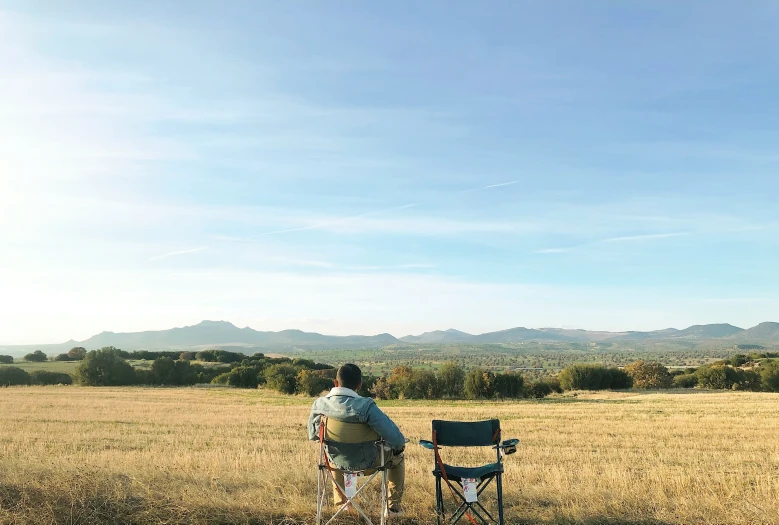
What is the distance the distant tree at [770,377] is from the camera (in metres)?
58.6

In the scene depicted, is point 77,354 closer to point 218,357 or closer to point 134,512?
point 218,357

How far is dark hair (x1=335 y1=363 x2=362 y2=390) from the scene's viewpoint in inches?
231

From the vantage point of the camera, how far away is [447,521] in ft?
19.1

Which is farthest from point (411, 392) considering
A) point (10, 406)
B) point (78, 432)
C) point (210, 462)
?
point (210, 462)

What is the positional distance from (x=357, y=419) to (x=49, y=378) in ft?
221

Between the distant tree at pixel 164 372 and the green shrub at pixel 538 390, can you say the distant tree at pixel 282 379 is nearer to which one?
the distant tree at pixel 164 372

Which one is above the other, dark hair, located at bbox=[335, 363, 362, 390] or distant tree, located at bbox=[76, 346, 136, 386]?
dark hair, located at bbox=[335, 363, 362, 390]

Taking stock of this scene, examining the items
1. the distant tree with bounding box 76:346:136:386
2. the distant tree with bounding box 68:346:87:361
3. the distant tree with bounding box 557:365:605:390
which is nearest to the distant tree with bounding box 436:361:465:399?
the distant tree with bounding box 557:365:605:390

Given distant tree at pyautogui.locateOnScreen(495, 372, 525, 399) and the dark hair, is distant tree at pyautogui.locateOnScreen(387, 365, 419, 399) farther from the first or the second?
the dark hair

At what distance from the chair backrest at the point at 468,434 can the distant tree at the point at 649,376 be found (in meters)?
69.6

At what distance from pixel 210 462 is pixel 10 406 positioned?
27389 mm

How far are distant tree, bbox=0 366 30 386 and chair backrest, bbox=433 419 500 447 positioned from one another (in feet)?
210

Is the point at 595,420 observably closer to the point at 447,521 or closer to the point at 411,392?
the point at 447,521

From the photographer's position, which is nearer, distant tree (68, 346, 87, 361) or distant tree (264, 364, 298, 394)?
distant tree (264, 364, 298, 394)
